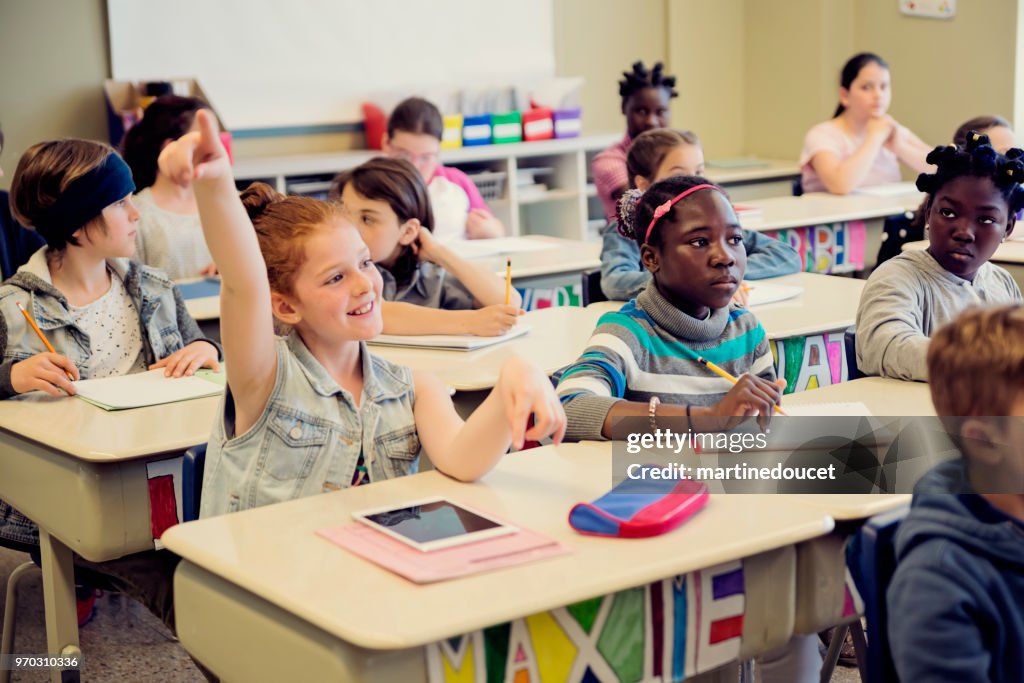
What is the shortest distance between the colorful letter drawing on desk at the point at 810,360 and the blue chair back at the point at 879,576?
51.0 inches

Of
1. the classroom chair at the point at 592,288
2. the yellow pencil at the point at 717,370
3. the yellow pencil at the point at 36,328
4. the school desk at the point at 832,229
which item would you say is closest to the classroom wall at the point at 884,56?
the school desk at the point at 832,229

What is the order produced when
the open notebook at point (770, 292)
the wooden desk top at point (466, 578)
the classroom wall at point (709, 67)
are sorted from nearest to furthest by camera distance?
the wooden desk top at point (466, 578), the open notebook at point (770, 292), the classroom wall at point (709, 67)

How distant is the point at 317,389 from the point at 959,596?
35.8 inches

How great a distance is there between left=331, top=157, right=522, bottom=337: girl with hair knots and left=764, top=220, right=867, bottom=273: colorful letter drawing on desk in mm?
1509

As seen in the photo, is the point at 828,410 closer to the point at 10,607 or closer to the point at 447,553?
the point at 447,553

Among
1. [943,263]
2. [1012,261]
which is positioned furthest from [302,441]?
[1012,261]

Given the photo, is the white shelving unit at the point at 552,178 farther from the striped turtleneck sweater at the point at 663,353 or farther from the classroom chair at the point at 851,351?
the striped turtleneck sweater at the point at 663,353

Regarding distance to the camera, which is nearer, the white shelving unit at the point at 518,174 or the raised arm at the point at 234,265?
the raised arm at the point at 234,265

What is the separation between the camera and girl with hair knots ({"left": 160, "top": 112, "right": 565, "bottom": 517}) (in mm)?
1534

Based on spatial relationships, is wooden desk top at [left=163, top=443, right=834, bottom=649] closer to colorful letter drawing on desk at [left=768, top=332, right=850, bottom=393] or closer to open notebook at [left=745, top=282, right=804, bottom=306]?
colorful letter drawing on desk at [left=768, top=332, right=850, bottom=393]

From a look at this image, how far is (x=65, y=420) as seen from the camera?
6.77ft

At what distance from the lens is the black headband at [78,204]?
243 centimetres

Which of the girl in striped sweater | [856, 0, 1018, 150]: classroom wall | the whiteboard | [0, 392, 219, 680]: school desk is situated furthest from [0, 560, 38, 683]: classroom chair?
[856, 0, 1018, 150]: classroom wall

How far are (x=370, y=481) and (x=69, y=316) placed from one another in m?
1.02
